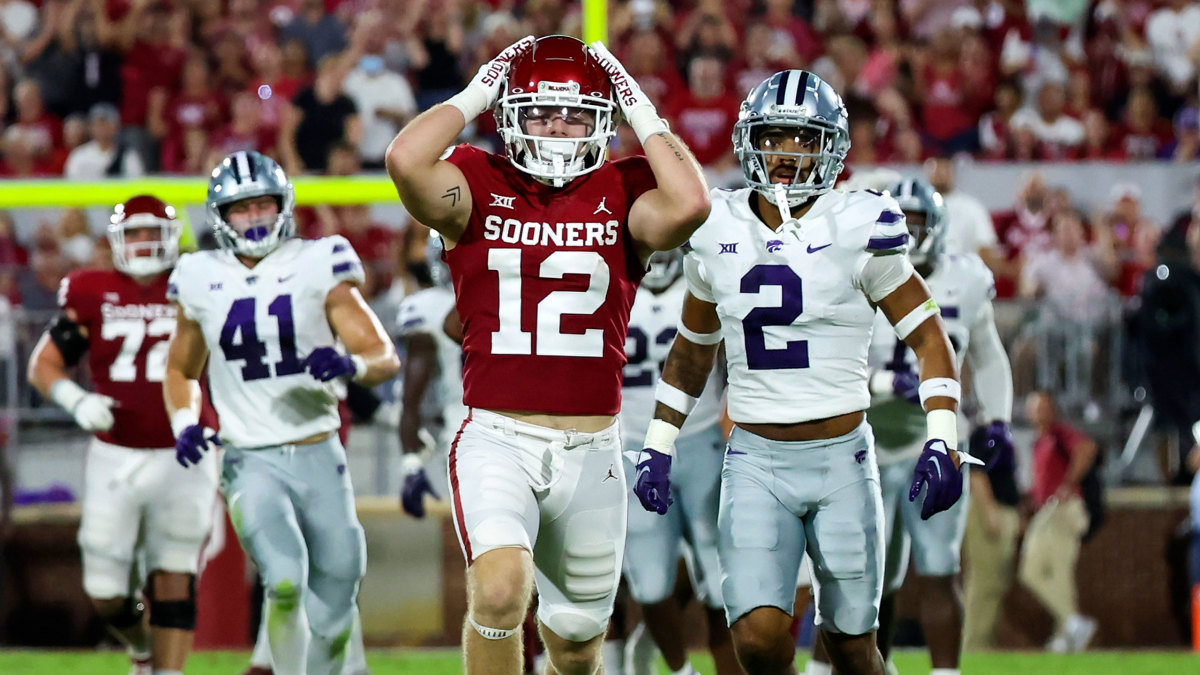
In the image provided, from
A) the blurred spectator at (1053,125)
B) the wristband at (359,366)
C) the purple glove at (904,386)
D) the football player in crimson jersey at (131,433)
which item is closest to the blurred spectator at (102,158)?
the football player in crimson jersey at (131,433)

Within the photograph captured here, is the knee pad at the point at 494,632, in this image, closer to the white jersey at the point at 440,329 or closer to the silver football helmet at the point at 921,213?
the silver football helmet at the point at 921,213

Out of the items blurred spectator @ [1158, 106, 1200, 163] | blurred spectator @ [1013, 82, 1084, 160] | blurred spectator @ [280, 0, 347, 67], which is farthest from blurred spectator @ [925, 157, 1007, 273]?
blurred spectator @ [280, 0, 347, 67]

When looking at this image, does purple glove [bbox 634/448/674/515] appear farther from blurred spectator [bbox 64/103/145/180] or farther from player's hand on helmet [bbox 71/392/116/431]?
blurred spectator [bbox 64/103/145/180]

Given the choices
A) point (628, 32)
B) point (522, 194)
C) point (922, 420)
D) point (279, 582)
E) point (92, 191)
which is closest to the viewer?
point (522, 194)

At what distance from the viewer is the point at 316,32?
11.6 metres

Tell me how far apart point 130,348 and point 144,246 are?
1.29 ft

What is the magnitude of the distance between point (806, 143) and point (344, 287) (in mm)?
1716

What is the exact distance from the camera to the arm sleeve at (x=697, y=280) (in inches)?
188

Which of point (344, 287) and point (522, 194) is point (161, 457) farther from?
point (522, 194)

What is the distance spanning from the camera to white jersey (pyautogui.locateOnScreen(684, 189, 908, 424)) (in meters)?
4.66

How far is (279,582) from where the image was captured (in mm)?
5406

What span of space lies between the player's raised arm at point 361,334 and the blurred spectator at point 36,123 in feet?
19.0


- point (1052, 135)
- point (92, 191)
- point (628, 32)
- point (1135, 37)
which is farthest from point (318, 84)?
point (1135, 37)

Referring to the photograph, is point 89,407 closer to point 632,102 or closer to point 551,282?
point 551,282
